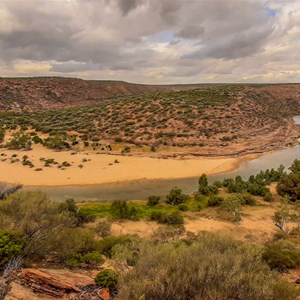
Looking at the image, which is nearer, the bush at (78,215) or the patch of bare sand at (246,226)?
the patch of bare sand at (246,226)

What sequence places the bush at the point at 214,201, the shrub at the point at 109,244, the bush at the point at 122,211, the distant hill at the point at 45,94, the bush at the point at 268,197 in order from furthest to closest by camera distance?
the distant hill at the point at 45,94 < the bush at the point at 268,197 < the bush at the point at 214,201 < the bush at the point at 122,211 < the shrub at the point at 109,244

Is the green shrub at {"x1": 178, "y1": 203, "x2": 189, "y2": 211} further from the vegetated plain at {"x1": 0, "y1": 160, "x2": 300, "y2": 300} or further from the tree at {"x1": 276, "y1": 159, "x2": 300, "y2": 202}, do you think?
the tree at {"x1": 276, "y1": 159, "x2": 300, "y2": 202}

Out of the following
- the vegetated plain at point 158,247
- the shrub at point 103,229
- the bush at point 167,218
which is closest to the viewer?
the vegetated plain at point 158,247

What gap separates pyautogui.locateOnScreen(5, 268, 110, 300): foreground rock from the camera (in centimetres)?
1091

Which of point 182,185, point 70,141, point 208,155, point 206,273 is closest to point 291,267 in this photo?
Answer: point 206,273

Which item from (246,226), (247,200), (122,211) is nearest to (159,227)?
(122,211)

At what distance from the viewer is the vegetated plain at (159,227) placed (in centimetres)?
948

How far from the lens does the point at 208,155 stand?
50000 mm

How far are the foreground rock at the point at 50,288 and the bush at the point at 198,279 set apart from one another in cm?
228

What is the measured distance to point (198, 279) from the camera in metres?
9.05

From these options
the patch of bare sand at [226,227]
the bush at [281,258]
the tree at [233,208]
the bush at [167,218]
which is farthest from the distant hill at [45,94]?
the bush at [281,258]

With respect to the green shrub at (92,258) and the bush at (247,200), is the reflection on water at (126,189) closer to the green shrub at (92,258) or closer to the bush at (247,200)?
the bush at (247,200)

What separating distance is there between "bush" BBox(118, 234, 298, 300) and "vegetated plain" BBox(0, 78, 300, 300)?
0.03 metres

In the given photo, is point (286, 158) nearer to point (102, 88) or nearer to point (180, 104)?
point (180, 104)
